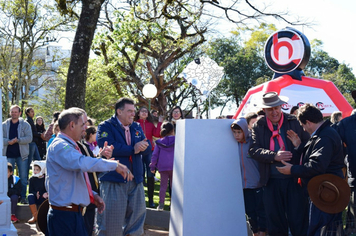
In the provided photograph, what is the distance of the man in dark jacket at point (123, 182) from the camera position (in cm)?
578

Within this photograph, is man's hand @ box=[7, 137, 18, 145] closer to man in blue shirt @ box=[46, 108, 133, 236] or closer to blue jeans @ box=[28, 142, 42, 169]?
blue jeans @ box=[28, 142, 42, 169]

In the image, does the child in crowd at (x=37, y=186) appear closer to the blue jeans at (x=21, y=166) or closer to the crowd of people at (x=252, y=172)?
the crowd of people at (x=252, y=172)

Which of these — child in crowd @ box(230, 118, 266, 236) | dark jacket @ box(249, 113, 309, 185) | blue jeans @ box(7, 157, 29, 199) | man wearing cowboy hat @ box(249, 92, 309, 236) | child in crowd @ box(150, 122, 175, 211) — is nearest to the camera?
man wearing cowboy hat @ box(249, 92, 309, 236)

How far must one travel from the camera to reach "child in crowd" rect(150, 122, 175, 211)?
864 centimetres

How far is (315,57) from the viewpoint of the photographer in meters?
44.4

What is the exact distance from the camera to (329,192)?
4.93 metres

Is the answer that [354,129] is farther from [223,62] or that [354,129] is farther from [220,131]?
[223,62]

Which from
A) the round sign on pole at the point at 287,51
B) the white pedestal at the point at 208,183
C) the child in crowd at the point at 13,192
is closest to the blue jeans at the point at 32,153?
the child in crowd at the point at 13,192

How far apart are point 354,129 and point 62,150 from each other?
12.2 feet

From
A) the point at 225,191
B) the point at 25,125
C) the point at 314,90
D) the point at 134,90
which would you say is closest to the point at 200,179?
the point at 225,191

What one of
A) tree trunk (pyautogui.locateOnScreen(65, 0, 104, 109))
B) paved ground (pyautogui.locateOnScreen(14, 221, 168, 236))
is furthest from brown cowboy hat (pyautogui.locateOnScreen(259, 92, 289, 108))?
tree trunk (pyautogui.locateOnScreen(65, 0, 104, 109))

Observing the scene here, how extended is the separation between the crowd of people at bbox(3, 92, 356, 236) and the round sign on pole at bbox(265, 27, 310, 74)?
6519 mm

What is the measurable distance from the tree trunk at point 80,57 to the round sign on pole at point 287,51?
5.48 metres

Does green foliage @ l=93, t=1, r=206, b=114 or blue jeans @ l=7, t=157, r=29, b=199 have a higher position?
green foliage @ l=93, t=1, r=206, b=114
